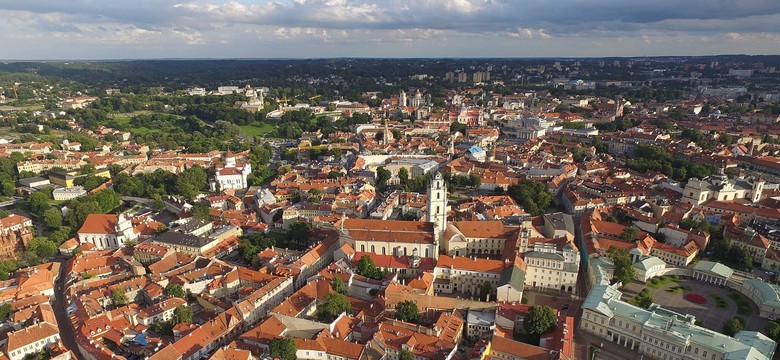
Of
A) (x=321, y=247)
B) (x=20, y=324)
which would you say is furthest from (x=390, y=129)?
(x=20, y=324)

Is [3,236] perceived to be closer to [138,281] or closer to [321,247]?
[138,281]

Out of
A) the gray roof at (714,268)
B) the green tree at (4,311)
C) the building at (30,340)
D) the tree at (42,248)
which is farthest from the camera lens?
the tree at (42,248)

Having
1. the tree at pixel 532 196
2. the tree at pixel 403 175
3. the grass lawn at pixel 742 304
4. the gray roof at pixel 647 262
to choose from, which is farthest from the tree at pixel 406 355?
the tree at pixel 403 175

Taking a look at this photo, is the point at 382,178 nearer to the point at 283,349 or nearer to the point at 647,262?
the point at 647,262

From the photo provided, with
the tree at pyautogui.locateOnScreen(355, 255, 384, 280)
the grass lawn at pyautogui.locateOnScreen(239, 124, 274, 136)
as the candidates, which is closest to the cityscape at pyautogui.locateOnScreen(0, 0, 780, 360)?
the tree at pyautogui.locateOnScreen(355, 255, 384, 280)

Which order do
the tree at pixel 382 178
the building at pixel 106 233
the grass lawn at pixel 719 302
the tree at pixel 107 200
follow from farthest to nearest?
the tree at pixel 382 178, the tree at pixel 107 200, the building at pixel 106 233, the grass lawn at pixel 719 302

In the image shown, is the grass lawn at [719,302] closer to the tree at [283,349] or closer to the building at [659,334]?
the building at [659,334]

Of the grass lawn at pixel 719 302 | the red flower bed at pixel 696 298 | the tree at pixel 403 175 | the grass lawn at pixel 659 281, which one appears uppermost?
the tree at pixel 403 175

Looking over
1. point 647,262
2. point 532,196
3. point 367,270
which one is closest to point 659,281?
point 647,262
